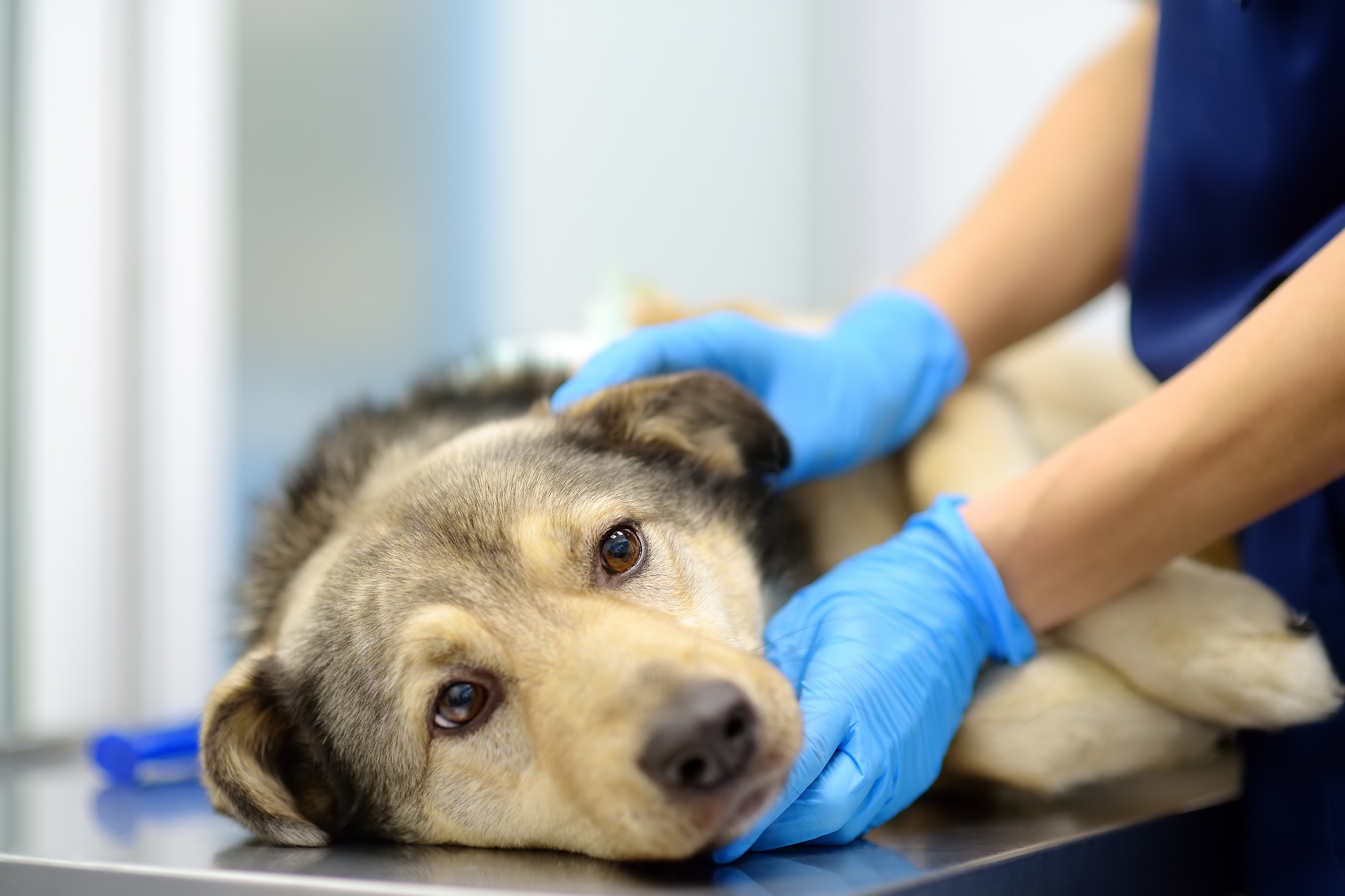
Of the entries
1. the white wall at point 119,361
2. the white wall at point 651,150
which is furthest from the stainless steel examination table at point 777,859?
the white wall at point 651,150

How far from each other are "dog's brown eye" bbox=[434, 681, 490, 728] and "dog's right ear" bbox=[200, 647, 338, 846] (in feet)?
0.74

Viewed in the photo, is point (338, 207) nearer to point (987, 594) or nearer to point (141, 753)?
point (141, 753)

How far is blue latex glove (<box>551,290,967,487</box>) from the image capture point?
1892 mm

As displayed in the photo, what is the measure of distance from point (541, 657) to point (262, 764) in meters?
0.49

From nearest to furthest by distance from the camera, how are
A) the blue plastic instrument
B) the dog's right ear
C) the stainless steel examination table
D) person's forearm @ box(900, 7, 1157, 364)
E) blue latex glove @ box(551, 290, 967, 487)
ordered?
the stainless steel examination table
the dog's right ear
blue latex glove @ box(551, 290, 967, 487)
the blue plastic instrument
person's forearm @ box(900, 7, 1157, 364)

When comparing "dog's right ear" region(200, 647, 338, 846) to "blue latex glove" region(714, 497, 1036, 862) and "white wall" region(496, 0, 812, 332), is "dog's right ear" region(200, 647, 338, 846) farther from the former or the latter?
"white wall" region(496, 0, 812, 332)

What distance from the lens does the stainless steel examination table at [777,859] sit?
110cm

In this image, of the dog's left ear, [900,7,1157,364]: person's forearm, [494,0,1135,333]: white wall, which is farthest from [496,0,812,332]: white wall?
the dog's left ear

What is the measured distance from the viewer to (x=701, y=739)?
1.13 metres

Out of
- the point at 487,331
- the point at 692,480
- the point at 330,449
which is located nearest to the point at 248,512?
the point at 330,449

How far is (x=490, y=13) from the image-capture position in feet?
14.7

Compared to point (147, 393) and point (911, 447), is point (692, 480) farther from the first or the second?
A: point (147, 393)

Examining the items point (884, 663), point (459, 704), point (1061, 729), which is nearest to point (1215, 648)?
point (1061, 729)

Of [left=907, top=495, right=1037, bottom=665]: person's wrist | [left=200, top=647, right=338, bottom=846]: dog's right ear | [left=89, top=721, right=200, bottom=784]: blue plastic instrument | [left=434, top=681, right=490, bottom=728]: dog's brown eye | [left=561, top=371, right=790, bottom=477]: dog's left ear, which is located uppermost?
[left=561, top=371, right=790, bottom=477]: dog's left ear
